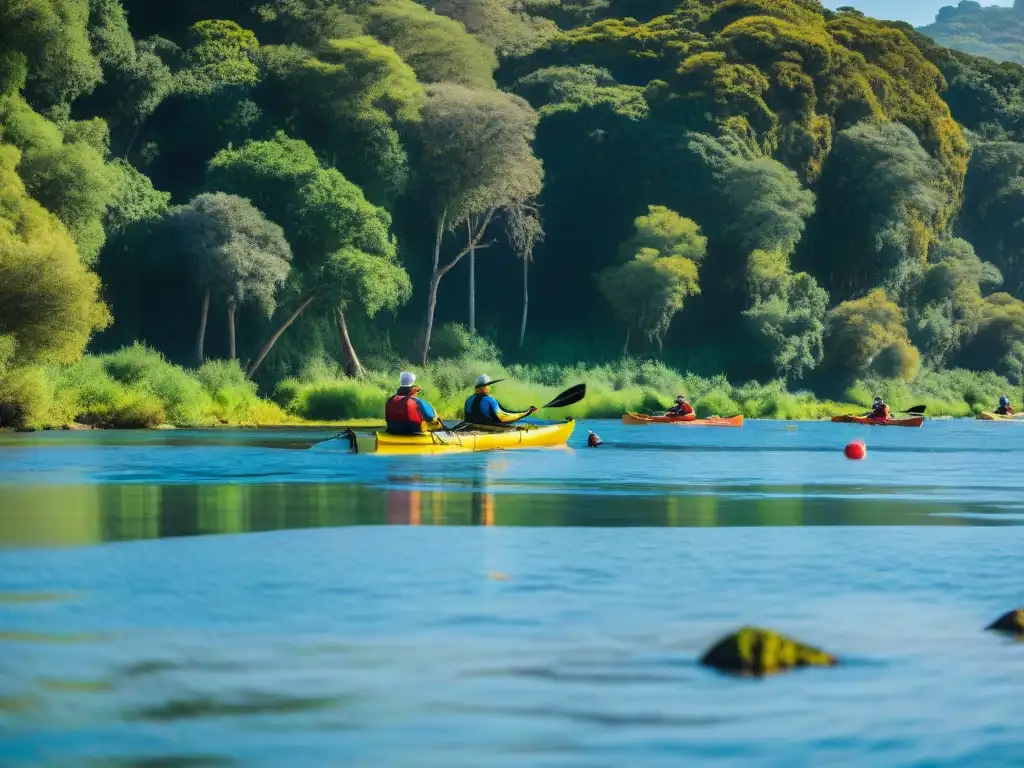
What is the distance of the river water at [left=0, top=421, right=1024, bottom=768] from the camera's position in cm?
780

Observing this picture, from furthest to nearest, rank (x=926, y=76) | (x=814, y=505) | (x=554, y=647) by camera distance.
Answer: (x=926, y=76) → (x=814, y=505) → (x=554, y=647)

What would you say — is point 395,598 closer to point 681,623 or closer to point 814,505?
point 681,623

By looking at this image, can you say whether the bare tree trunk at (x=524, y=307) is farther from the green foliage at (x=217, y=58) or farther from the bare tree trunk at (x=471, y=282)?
the green foliage at (x=217, y=58)

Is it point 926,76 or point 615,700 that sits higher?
point 926,76

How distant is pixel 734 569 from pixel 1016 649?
12.8ft

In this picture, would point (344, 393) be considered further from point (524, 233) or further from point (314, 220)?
point (524, 233)

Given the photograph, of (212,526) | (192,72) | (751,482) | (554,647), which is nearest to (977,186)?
(192,72)

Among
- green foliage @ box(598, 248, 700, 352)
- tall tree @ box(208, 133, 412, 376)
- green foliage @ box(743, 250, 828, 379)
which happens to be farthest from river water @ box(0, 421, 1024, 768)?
green foliage @ box(743, 250, 828, 379)

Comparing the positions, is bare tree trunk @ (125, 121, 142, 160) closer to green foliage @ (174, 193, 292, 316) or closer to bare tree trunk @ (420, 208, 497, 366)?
green foliage @ (174, 193, 292, 316)

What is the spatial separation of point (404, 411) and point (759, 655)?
60.0 feet

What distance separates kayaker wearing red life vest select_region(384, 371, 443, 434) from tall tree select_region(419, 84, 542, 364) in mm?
25415

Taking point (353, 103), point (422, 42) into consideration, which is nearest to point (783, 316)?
point (422, 42)

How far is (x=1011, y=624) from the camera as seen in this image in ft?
34.4

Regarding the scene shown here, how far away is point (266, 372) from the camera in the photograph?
50.2 metres
